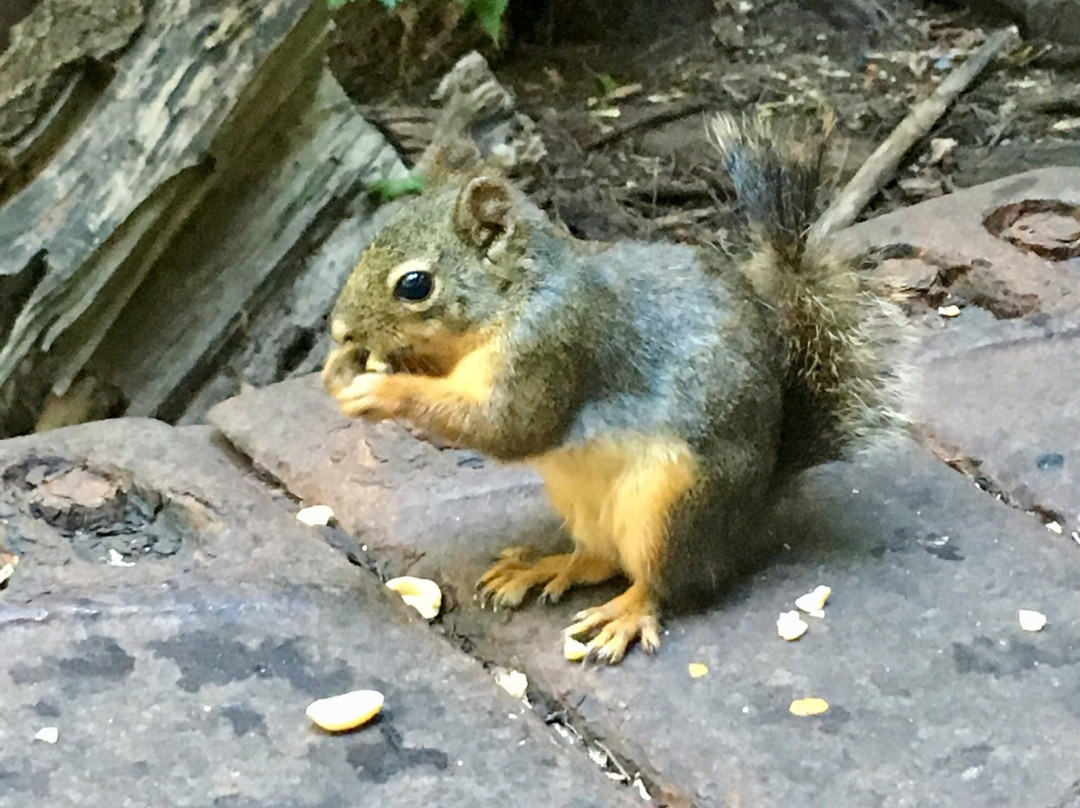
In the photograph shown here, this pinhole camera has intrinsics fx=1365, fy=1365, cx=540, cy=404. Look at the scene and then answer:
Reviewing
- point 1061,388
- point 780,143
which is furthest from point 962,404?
point 780,143

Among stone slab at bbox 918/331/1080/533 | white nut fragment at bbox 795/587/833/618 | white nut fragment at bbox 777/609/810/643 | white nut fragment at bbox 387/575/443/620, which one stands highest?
white nut fragment at bbox 387/575/443/620

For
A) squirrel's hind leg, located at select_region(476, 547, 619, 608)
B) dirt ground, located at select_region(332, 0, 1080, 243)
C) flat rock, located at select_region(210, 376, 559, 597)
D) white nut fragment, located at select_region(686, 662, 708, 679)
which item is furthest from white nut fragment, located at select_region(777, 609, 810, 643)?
dirt ground, located at select_region(332, 0, 1080, 243)

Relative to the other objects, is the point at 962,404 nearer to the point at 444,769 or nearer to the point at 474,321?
the point at 474,321

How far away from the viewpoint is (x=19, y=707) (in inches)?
61.6

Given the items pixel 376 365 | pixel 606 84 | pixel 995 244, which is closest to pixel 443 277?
pixel 376 365

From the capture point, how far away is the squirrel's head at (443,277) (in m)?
1.66

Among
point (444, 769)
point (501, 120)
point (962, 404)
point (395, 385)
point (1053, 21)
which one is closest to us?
Result: point (444, 769)

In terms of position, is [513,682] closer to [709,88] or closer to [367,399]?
[367,399]

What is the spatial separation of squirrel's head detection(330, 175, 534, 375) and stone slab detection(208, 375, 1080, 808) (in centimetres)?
42

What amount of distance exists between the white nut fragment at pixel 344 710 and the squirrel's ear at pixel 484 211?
56 cm

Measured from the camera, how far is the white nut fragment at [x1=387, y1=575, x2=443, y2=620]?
1.86 metres

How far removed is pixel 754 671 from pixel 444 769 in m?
0.41

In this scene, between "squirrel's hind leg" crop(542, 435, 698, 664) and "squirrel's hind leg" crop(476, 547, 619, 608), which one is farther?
"squirrel's hind leg" crop(476, 547, 619, 608)

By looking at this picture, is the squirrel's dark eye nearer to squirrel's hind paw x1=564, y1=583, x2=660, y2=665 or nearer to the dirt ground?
squirrel's hind paw x1=564, y1=583, x2=660, y2=665
